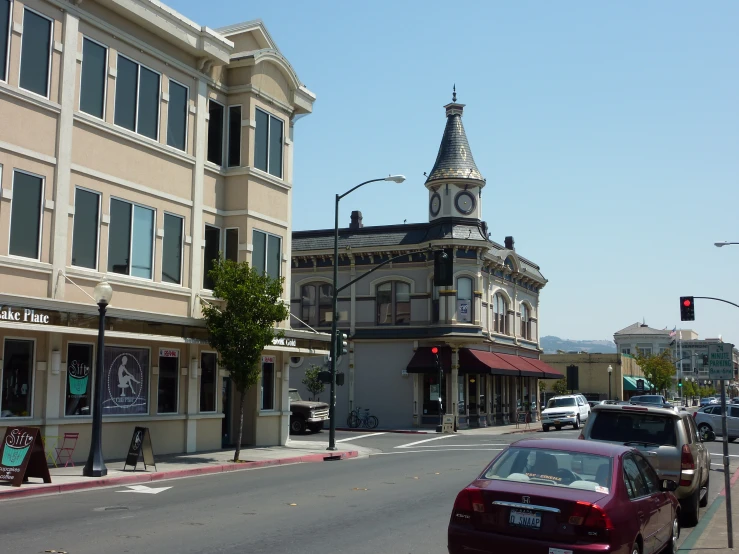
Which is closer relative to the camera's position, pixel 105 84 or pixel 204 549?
pixel 204 549

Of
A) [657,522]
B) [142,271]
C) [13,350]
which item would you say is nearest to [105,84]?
[142,271]

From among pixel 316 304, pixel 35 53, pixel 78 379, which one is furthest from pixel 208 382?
pixel 316 304

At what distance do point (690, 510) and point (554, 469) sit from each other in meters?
5.69

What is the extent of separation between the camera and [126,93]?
73.4ft

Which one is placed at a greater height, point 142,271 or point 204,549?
point 142,271

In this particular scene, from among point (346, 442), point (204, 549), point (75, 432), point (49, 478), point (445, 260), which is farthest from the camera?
point (346, 442)

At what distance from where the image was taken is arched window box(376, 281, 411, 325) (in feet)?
151

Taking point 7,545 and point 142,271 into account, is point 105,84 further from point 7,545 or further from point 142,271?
point 7,545

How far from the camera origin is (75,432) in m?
20.2

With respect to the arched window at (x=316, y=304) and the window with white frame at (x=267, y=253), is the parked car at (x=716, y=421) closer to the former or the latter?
the window with white frame at (x=267, y=253)

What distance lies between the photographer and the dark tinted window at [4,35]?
1864 cm

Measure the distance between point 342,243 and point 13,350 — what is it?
98.4ft

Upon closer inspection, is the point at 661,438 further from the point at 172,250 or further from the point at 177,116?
the point at 177,116

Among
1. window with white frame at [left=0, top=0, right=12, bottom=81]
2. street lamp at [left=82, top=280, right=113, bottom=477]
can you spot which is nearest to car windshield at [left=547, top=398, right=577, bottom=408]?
street lamp at [left=82, top=280, right=113, bottom=477]
